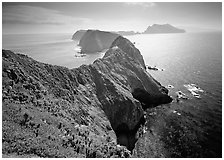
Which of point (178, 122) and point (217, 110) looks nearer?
point (178, 122)

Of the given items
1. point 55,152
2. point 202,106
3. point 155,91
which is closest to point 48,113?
point 55,152

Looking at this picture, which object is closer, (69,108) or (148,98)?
(69,108)

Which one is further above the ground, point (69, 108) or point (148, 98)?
point (69, 108)

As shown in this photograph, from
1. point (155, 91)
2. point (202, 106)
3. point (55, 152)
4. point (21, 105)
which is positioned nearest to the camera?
point (55, 152)

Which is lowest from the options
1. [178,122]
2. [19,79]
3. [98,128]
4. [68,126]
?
[178,122]

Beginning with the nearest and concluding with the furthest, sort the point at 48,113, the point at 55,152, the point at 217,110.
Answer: the point at 55,152
the point at 48,113
the point at 217,110

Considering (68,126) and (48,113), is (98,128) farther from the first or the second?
(48,113)

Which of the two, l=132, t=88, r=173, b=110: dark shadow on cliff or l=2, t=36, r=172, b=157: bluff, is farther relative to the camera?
l=132, t=88, r=173, b=110: dark shadow on cliff

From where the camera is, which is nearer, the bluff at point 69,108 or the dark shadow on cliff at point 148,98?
the bluff at point 69,108
